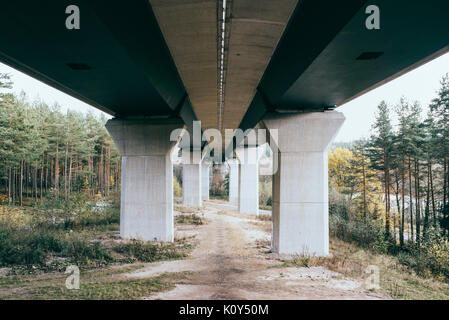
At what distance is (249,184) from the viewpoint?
37.2 meters

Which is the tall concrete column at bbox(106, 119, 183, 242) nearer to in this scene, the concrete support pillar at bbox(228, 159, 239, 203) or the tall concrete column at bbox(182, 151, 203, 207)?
the tall concrete column at bbox(182, 151, 203, 207)

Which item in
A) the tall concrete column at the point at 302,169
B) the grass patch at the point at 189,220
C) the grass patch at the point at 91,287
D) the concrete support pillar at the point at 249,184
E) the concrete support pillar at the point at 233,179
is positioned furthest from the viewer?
the concrete support pillar at the point at 233,179

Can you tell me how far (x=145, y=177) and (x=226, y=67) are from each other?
9.01 meters

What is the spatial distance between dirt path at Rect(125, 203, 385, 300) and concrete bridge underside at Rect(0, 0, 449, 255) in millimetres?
2219

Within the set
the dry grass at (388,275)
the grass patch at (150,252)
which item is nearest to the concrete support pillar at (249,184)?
the dry grass at (388,275)

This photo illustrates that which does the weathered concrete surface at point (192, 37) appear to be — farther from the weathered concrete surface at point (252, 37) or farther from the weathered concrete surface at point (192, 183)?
the weathered concrete surface at point (192, 183)

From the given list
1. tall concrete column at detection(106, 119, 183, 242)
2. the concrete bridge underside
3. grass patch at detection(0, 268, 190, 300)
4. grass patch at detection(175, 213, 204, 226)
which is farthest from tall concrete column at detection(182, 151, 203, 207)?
grass patch at detection(0, 268, 190, 300)

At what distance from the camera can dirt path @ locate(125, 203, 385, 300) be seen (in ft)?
28.1

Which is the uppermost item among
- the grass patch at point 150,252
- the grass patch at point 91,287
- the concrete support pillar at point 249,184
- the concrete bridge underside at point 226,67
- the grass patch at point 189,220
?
the concrete bridge underside at point 226,67

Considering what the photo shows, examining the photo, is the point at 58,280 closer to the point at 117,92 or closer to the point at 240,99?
the point at 117,92

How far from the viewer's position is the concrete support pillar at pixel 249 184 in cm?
3688

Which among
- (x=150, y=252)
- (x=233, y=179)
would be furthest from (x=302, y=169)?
(x=233, y=179)

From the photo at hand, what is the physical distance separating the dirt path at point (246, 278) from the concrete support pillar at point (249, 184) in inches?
796
